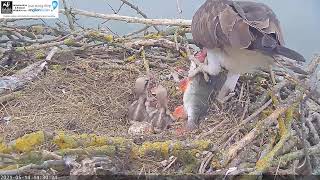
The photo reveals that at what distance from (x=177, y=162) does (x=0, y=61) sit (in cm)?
188

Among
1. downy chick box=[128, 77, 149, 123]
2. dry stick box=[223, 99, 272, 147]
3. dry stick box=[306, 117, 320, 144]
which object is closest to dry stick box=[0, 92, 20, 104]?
downy chick box=[128, 77, 149, 123]

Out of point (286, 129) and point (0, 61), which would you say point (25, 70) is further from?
point (286, 129)

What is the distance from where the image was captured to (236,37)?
2871mm

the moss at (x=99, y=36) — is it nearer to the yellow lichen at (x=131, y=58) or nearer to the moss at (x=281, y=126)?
the yellow lichen at (x=131, y=58)

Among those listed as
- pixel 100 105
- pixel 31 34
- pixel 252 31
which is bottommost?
pixel 100 105

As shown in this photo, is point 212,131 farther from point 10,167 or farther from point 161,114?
point 10,167

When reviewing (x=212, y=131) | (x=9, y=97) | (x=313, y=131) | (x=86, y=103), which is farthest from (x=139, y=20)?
(x=313, y=131)

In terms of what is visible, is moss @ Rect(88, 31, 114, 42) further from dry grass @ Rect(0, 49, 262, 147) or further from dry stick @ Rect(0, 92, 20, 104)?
dry stick @ Rect(0, 92, 20, 104)

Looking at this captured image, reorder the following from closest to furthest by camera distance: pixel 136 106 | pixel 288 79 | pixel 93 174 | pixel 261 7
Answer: pixel 93 174, pixel 261 7, pixel 288 79, pixel 136 106

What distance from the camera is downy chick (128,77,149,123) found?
354 cm

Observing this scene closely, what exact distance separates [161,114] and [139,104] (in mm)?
186

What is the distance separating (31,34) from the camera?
428cm

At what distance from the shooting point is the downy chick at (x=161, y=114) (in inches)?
136

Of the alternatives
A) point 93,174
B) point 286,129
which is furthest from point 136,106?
point 93,174
